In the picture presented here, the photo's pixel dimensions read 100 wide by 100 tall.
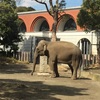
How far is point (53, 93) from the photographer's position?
12.2 meters

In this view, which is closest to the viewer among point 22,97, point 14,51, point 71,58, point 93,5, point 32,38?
point 22,97

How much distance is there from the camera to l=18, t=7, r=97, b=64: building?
39.3 meters

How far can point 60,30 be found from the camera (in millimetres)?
45844

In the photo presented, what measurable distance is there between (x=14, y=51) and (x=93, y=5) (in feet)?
42.9

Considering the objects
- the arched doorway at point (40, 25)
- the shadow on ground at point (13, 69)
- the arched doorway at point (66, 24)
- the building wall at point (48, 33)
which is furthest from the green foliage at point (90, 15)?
the arched doorway at point (40, 25)

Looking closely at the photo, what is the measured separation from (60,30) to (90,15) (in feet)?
50.7

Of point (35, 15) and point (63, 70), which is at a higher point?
point (35, 15)

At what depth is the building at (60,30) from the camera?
39.3 m

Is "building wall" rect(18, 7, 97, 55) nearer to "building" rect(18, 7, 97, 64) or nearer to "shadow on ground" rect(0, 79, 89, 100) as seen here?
"building" rect(18, 7, 97, 64)

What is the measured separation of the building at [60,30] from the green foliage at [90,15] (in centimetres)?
508

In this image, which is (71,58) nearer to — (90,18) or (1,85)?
(1,85)

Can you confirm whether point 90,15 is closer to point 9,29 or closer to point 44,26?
point 9,29

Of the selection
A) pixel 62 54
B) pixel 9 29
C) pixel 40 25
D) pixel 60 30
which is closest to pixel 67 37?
pixel 60 30

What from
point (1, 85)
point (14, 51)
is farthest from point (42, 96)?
point (14, 51)
